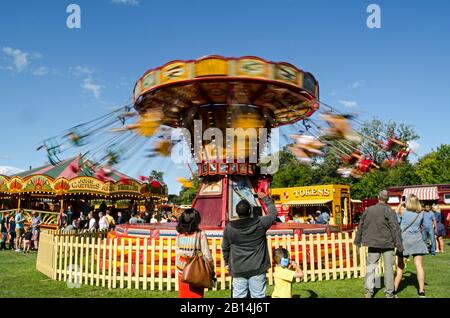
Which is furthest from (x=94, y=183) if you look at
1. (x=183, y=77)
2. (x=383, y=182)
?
Result: (x=383, y=182)

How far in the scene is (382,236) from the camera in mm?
5504

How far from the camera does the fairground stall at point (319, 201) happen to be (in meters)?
24.1

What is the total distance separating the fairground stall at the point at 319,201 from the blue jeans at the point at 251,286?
1986cm

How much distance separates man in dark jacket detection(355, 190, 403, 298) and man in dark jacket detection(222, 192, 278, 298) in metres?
2.27

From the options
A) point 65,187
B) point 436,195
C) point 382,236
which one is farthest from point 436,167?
point 382,236

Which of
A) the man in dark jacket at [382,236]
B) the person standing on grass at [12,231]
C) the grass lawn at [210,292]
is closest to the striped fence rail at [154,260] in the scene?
the grass lawn at [210,292]

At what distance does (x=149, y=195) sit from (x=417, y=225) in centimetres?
2277

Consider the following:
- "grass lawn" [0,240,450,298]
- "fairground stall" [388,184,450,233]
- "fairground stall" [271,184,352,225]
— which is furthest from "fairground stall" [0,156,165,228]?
"fairground stall" [388,184,450,233]

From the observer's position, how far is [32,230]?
14359 millimetres

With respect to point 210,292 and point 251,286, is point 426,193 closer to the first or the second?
point 210,292
